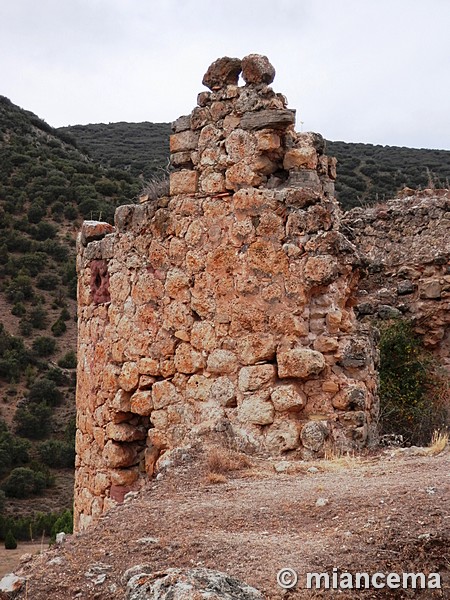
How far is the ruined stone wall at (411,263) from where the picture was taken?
33.9ft

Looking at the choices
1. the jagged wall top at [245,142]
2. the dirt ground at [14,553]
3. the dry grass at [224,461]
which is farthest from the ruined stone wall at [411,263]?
the dirt ground at [14,553]

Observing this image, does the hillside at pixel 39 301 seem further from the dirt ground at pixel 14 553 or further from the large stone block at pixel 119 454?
the large stone block at pixel 119 454

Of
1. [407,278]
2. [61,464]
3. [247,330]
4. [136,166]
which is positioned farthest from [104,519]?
[136,166]

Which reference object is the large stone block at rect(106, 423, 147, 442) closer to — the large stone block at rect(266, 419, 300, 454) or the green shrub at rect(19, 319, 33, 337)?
the large stone block at rect(266, 419, 300, 454)

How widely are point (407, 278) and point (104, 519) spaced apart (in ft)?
25.2

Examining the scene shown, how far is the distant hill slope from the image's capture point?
26.0m

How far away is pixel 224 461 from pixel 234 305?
49.8 inches

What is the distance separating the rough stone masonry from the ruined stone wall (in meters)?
4.46

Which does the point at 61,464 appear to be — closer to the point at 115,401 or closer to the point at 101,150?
the point at 115,401

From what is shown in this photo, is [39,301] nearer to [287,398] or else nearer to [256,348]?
[256,348]

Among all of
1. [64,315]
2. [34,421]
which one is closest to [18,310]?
[64,315]

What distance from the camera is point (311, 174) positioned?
5.66 meters

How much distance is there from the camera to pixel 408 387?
29.5 ft

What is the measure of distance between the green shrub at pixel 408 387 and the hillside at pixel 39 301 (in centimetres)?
1046
